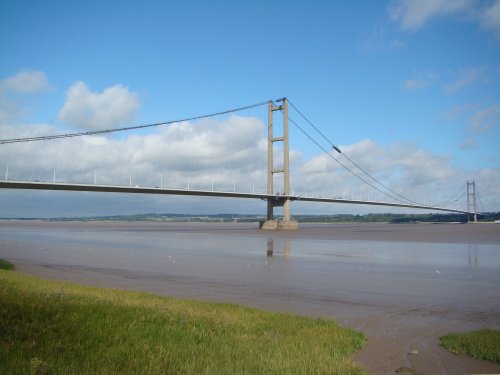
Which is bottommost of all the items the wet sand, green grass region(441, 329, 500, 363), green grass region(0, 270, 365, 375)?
the wet sand

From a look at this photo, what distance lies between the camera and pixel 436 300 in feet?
34.8

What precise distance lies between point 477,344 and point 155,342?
4274mm

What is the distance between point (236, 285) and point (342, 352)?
7.25 meters

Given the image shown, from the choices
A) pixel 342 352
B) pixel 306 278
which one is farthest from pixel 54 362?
pixel 306 278

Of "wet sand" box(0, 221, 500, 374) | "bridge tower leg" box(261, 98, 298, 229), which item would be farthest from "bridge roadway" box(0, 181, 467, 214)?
"wet sand" box(0, 221, 500, 374)

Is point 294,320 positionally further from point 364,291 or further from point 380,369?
point 364,291

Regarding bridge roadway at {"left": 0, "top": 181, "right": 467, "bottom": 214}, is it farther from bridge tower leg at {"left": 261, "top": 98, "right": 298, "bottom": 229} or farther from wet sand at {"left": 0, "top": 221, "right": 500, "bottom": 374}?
wet sand at {"left": 0, "top": 221, "right": 500, "bottom": 374}

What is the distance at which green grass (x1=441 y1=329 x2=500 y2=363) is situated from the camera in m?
5.72

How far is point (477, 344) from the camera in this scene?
610 cm

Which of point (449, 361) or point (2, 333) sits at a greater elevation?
point (2, 333)

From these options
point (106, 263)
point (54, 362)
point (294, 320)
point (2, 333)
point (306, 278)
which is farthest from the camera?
point (106, 263)

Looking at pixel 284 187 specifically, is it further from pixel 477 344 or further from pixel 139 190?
pixel 477 344

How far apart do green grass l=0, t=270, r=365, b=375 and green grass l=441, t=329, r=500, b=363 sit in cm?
126

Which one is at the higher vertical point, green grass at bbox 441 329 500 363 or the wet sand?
green grass at bbox 441 329 500 363
